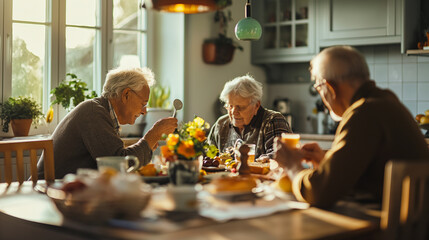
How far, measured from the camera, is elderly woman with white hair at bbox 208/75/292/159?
328cm

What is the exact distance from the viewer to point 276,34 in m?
5.28

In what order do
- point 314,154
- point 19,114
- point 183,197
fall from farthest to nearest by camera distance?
1. point 19,114
2. point 314,154
3. point 183,197

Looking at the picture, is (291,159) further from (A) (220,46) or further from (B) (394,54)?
(B) (394,54)

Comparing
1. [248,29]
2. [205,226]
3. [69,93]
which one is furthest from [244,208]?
[69,93]

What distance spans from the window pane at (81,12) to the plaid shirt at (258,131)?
1.60 meters

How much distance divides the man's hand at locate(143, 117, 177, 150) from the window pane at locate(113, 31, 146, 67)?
5.84 ft

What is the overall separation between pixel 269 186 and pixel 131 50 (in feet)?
9.89

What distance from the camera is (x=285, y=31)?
17.2 feet

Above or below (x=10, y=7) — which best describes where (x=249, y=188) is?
below

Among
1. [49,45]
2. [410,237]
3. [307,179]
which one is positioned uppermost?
[49,45]

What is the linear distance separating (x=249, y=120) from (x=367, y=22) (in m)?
1.83

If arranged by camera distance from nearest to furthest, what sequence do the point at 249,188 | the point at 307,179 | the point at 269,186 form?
the point at 307,179 < the point at 249,188 < the point at 269,186

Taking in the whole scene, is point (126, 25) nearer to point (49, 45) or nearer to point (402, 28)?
point (49, 45)

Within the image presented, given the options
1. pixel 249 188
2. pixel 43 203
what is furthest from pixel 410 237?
pixel 43 203
